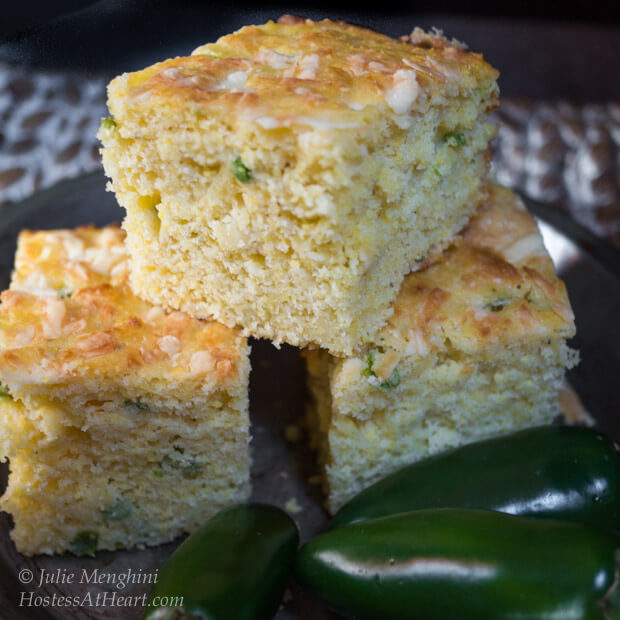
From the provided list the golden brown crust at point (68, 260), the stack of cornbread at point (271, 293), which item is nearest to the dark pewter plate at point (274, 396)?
the stack of cornbread at point (271, 293)

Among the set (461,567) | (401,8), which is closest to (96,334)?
(461,567)

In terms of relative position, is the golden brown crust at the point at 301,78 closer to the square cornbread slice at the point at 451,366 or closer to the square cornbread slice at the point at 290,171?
the square cornbread slice at the point at 290,171

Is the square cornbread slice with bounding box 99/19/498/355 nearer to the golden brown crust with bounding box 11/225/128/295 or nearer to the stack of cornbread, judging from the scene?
the stack of cornbread

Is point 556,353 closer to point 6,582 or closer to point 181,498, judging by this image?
point 181,498

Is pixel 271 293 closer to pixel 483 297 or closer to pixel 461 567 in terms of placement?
pixel 483 297

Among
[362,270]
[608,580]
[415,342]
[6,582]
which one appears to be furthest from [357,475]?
[6,582]

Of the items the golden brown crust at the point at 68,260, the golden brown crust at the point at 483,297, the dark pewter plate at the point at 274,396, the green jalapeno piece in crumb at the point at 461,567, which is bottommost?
the dark pewter plate at the point at 274,396

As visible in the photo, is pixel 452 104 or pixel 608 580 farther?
pixel 452 104
